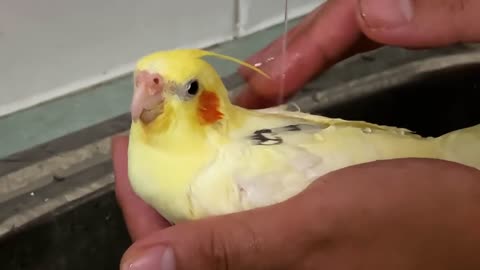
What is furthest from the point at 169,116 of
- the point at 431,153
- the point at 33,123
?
the point at 33,123

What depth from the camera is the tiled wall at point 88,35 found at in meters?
0.62

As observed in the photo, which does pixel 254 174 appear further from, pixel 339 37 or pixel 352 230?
pixel 339 37

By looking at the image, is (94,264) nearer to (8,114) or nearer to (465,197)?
(8,114)

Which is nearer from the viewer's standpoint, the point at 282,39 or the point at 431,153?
the point at 431,153

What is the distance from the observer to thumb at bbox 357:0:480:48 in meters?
Result: 0.48

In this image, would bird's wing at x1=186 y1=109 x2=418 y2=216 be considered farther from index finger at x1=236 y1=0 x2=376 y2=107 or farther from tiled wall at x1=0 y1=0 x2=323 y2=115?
tiled wall at x1=0 y1=0 x2=323 y2=115

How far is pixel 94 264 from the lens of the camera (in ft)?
1.92

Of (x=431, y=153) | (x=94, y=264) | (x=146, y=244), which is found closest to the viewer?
(x=146, y=244)

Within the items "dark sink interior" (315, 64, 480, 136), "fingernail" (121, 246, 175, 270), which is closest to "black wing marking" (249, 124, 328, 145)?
"fingernail" (121, 246, 175, 270)

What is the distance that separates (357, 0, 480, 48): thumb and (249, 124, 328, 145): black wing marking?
0.09 meters

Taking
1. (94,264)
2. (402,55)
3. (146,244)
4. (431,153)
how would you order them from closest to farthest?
(146,244) → (431,153) → (94,264) → (402,55)

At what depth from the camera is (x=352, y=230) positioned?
1.31 feet

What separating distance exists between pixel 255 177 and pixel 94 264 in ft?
0.72

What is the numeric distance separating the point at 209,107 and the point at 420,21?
0.50 feet
